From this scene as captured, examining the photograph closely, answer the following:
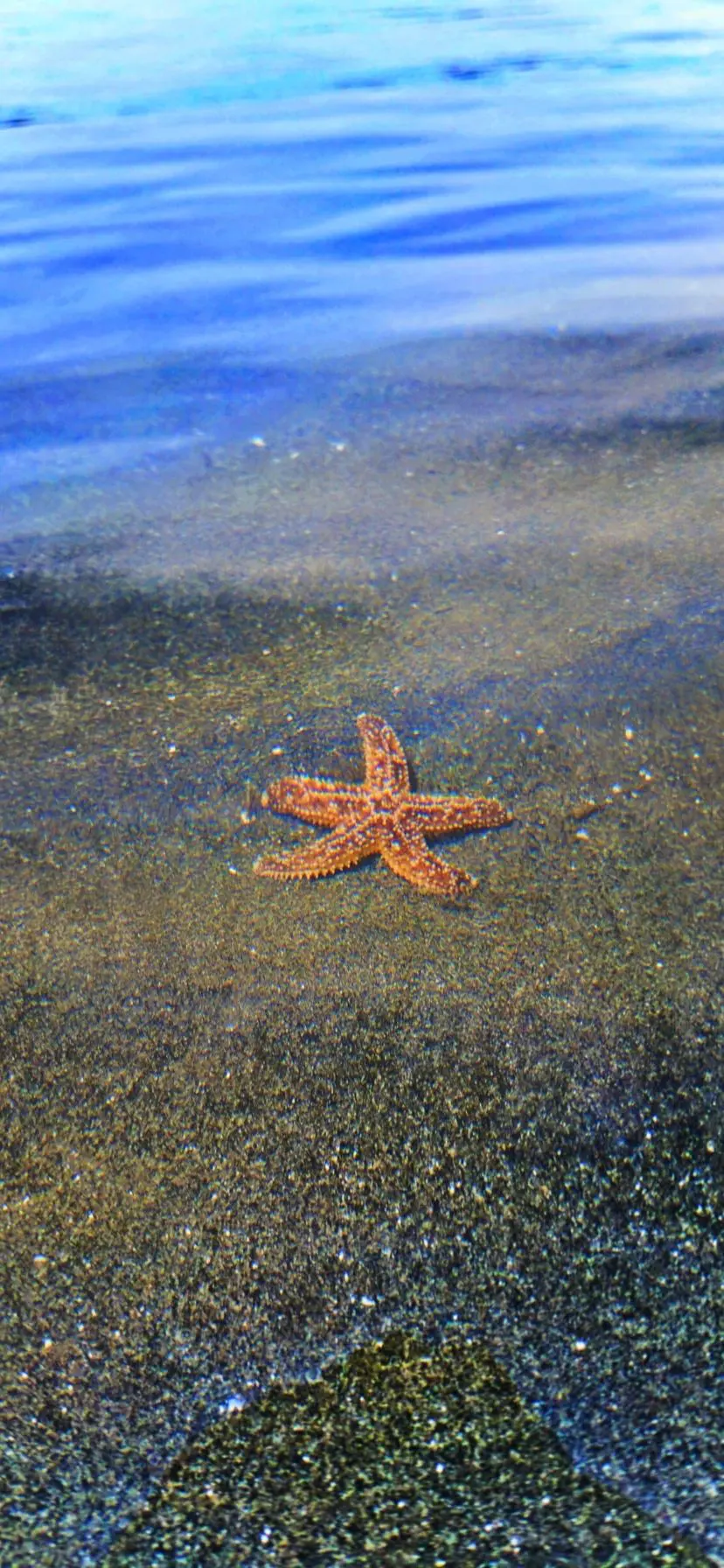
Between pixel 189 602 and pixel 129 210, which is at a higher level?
pixel 129 210

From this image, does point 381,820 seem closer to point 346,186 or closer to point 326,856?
point 326,856

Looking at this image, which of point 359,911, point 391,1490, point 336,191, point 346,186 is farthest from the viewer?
point 346,186

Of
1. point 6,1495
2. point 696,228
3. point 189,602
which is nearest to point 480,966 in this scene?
point 6,1495

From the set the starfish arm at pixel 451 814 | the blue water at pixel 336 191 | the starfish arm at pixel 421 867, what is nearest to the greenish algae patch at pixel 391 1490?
the starfish arm at pixel 421 867

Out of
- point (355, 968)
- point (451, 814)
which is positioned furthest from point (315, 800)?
point (355, 968)

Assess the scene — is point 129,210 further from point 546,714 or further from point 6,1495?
point 6,1495

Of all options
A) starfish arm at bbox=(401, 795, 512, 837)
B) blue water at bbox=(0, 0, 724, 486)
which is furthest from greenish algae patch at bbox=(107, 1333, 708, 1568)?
blue water at bbox=(0, 0, 724, 486)

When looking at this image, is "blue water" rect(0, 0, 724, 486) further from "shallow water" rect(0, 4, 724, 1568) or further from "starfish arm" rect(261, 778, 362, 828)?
"starfish arm" rect(261, 778, 362, 828)
